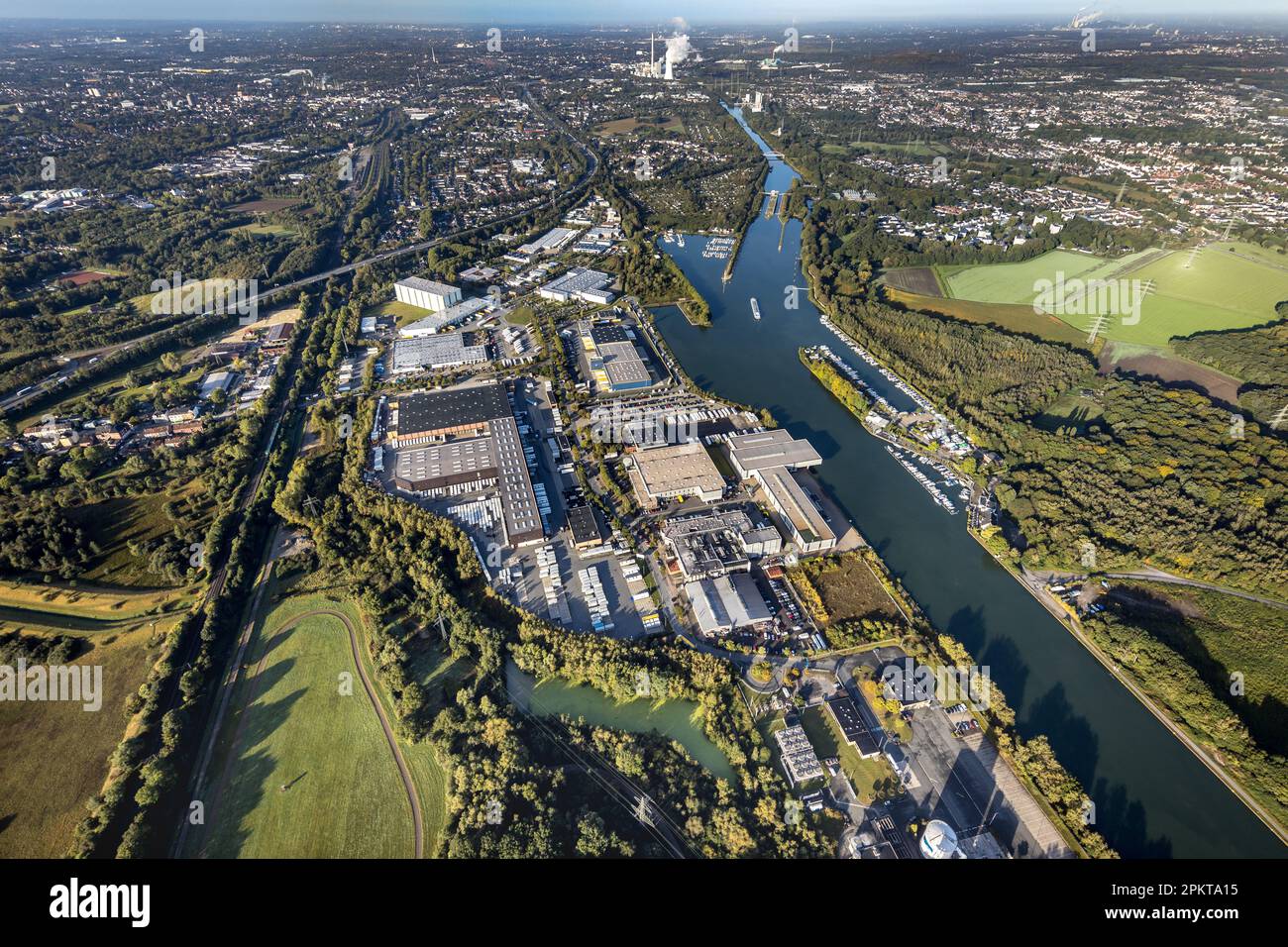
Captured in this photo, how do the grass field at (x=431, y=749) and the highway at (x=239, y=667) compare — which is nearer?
the highway at (x=239, y=667)

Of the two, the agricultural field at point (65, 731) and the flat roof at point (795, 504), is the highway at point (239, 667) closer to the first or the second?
the agricultural field at point (65, 731)

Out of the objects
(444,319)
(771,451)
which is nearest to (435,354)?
(444,319)

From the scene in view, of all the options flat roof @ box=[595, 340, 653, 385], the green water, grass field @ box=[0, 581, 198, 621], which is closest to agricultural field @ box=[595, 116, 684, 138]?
flat roof @ box=[595, 340, 653, 385]

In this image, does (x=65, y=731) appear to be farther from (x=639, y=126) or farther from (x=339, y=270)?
(x=639, y=126)

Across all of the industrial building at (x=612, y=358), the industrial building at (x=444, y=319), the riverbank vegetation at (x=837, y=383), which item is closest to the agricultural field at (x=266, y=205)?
the industrial building at (x=444, y=319)

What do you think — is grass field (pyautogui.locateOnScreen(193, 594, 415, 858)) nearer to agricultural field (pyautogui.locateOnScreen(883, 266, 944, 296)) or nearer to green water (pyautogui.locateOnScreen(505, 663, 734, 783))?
green water (pyautogui.locateOnScreen(505, 663, 734, 783))
